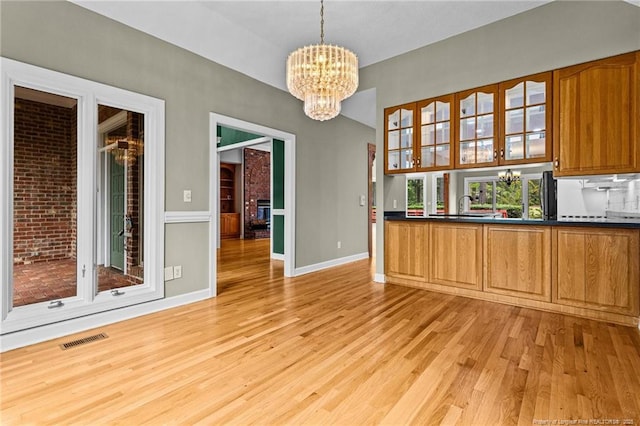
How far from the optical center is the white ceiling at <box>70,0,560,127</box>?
127 inches

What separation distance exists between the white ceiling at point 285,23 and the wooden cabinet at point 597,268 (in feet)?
8.01

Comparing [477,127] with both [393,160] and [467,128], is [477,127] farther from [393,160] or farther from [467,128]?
[393,160]

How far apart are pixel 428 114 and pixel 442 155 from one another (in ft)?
1.89

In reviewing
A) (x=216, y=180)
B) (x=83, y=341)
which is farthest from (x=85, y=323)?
(x=216, y=180)

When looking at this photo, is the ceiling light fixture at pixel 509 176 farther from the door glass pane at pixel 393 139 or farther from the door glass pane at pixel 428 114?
the door glass pane at pixel 393 139

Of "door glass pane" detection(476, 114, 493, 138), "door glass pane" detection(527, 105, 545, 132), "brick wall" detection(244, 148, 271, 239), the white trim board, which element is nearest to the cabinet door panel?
"door glass pane" detection(476, 114, 493, 138)

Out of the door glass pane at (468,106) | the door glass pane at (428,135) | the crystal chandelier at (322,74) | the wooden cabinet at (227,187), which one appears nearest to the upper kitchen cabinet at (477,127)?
the door glass pane at (468,106)

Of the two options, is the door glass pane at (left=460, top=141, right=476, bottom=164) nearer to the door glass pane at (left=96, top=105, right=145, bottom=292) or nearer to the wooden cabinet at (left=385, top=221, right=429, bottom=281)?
the wooden cabinet at (left=385, top=221, right=429, bottom=281)

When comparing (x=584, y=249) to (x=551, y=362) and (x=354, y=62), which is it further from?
(x=354, y=62)

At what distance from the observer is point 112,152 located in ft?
10.3

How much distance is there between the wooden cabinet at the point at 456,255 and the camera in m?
3.72

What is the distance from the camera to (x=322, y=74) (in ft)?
9.34

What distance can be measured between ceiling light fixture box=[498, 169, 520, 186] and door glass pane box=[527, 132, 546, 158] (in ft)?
1.53

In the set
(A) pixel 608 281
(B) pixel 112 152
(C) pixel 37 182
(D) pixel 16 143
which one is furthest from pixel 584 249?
(C) pixel 37 182
